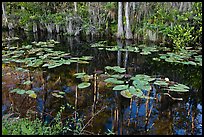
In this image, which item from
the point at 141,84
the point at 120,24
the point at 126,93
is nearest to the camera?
the point at 126,93

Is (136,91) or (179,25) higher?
(179,25)

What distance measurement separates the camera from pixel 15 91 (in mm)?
4414

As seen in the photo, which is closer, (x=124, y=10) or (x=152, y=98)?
(x=152, y=98)

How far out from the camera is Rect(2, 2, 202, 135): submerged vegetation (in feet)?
11.4

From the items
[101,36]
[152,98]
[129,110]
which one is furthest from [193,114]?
[101,36]

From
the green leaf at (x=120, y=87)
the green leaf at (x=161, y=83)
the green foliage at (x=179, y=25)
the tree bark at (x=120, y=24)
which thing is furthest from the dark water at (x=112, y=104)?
the tree bark at (x=120, y=24)

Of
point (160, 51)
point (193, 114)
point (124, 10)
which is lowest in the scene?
point (193, 114)

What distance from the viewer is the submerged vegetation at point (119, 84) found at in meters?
3.49

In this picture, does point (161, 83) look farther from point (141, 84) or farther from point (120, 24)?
point (120, 24)

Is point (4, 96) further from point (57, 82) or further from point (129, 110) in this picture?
point (129, 110)

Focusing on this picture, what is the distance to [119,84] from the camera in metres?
4.84

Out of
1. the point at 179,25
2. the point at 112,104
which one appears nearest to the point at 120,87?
the point at 112,104

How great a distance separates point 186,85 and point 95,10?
25.8 ft

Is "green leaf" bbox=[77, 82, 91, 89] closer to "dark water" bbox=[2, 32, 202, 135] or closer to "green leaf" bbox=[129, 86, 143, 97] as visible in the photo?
"dark water" bbox=[2, 32, 202, 135]
